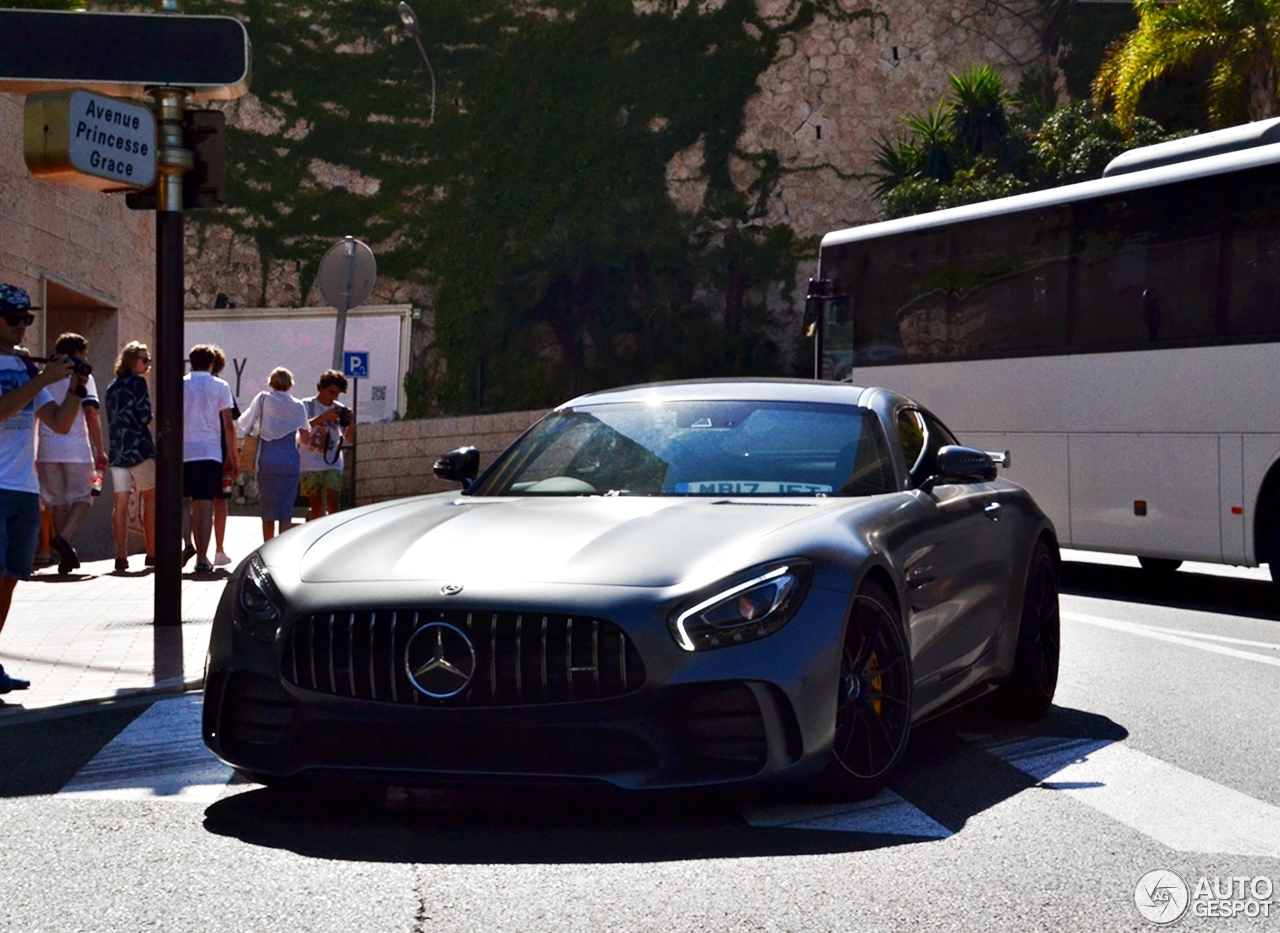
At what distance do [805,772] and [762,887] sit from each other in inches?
27.5

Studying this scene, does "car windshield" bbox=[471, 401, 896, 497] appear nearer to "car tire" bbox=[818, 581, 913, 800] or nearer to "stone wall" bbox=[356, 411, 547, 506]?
"car tire" bbox=[818, 581, 913, 800]

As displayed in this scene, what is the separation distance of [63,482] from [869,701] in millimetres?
9753

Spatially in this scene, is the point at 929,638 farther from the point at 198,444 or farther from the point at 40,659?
the point at 198,444

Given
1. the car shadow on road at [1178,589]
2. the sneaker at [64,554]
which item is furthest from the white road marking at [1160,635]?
the sneaker at [64,554]

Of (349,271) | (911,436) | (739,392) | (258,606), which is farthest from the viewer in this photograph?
(349,271)

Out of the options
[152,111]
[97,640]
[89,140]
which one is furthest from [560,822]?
[152,111]

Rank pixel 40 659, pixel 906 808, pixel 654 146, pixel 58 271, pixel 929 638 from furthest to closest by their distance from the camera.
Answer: pixel 654 146
pixel 58 271
pixel 40 659
pixel 929 638
pixel 906 808

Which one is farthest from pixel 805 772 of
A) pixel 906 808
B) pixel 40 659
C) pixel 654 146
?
pixel 654 146

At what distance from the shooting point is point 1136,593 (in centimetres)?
1398

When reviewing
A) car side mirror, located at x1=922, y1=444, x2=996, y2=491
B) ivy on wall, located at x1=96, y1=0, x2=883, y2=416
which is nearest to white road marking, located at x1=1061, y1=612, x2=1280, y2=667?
car side mirror, located at x1=922, y1=444, x2=996, y2=491

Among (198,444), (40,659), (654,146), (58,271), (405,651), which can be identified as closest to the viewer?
(405,651)

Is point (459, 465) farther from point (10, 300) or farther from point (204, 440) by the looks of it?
point (204, 440)

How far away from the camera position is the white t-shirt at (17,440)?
7.38 meters

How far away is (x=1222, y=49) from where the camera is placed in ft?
97.2
